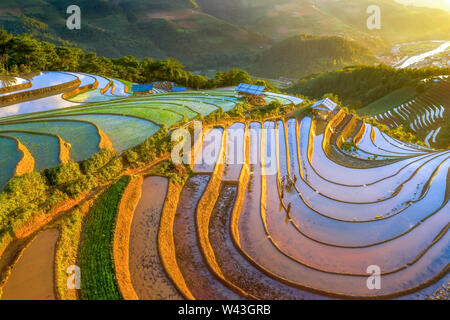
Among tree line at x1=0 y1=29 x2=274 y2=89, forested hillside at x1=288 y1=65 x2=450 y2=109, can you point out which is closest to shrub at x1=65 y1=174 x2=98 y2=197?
tree line at x1=0 y1=29 x2=274 y2=89

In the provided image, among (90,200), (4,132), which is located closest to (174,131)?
(90,200)

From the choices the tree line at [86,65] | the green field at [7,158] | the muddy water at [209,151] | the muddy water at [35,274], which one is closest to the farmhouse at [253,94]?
the muddy water at [209,151]

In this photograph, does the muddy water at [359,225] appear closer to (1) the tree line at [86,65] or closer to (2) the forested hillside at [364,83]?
(1) the tree line at [86,65]

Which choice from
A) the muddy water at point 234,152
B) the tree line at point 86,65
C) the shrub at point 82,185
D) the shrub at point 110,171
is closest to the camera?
the shrub at point 82,185

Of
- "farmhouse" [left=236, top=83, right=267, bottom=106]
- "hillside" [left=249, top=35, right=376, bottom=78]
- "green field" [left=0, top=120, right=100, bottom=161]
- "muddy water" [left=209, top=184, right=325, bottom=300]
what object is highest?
"hillside" [left=249, top=35, right=376, bottom=78]

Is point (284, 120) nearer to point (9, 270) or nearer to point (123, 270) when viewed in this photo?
point (123, 270)

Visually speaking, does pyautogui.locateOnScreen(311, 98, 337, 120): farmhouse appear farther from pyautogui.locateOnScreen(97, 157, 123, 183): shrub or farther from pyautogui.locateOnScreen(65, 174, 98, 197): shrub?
pyautogui.locateOnScreen(65, 174, 98, 197): shrub

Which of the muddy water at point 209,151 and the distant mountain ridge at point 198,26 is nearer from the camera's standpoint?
the muddy water at point 209,151
